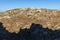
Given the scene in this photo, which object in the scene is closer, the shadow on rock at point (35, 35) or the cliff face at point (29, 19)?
the shadow on rock at point (35, 35)

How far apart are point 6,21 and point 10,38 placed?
4522cm

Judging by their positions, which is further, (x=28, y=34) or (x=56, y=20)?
(x=56, y=20)

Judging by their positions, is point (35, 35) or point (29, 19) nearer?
point (35, 35)

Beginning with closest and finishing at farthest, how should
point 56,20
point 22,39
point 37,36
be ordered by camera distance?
point 37,36, point 22,39, point 56,20

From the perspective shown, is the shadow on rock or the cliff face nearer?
the shadow on rock

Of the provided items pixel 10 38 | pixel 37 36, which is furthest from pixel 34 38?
pixel 10 38

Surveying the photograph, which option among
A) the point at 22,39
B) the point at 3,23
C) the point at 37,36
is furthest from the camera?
the point at 3,23

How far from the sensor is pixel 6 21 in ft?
555

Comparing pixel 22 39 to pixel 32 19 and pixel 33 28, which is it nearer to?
pixel 33 28

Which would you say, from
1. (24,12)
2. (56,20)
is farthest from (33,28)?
(24,12)

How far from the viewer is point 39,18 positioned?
7229 inches

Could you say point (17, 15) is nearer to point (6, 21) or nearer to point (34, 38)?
point (6, 21)

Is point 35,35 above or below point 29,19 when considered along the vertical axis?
above

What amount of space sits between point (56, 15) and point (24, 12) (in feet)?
98.9
